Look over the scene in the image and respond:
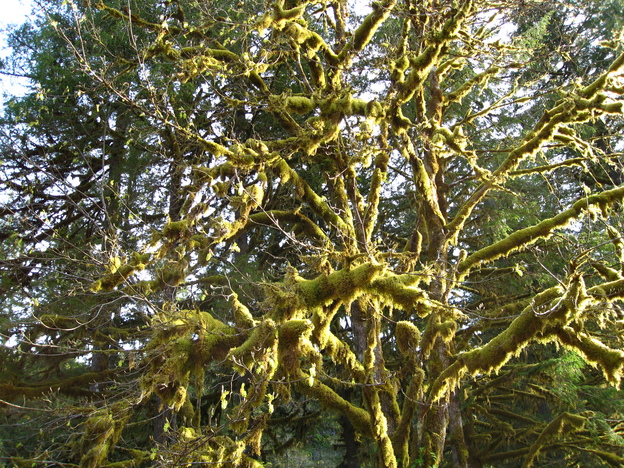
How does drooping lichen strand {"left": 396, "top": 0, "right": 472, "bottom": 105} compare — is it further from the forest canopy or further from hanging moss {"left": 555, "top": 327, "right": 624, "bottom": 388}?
hanging moss {"left": 555, "top": 327, "right": 624, "bottom": 388}

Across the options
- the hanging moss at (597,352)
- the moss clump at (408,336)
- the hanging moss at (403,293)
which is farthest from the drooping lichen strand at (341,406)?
the hanging moss at (597,352)

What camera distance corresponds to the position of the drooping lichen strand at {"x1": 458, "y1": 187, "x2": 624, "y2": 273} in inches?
191

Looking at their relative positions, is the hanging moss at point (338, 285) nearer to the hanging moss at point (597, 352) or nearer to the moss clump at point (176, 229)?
the moss clump at point (176, 229)

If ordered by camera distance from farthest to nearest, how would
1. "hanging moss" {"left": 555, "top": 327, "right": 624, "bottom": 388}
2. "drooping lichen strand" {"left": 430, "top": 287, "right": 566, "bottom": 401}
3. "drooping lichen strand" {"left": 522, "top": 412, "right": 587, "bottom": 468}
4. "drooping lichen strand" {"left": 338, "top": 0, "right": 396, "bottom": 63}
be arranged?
"drooping lichen strand" {"left": 338, "top": 0, "right": 396, "bottom": 63} → "drooping lichen strand" {"left": 522, "top": 412, "right": 587, "bottom": 468} → "drooping lichen strand" {"left": 430, "top": 287, "right": 566, "bottom": 401} → "hanging moss" {"left": 555, "top": 327, "right": 624, "bottom": 388}

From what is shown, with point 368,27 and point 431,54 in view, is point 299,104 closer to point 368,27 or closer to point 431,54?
point 368,27

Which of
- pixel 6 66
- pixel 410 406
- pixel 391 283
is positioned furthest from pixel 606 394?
pixel 6 66

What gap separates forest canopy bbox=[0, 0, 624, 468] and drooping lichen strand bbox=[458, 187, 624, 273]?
0.03m

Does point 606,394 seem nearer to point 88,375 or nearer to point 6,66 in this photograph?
point 88,375

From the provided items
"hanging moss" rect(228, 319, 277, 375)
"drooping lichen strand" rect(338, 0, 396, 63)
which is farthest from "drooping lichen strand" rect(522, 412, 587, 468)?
"drooping lichen strand" rect(338, 0, 396, 63)

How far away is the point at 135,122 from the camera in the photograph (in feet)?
30.4

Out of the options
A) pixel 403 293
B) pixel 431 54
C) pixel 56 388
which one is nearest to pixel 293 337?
pixel 403 293

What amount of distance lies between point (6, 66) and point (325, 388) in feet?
34.2

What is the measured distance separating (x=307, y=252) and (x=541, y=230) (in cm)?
321

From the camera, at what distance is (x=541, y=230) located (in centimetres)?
530
